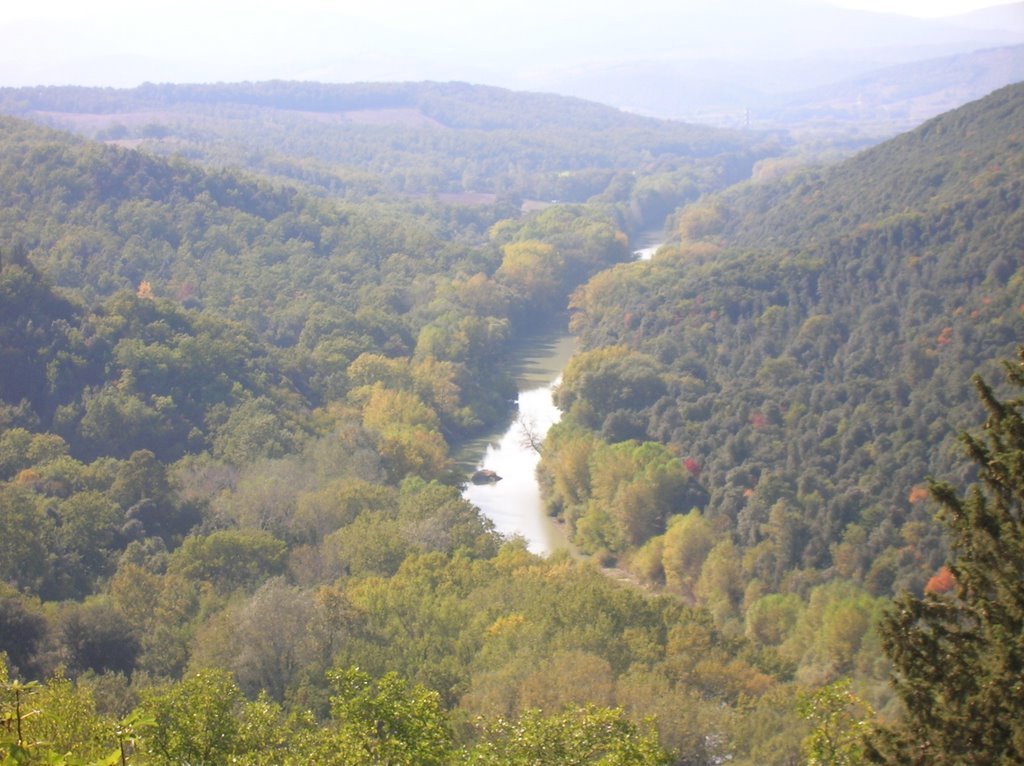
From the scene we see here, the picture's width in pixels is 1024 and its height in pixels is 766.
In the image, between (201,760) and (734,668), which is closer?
(201,760)

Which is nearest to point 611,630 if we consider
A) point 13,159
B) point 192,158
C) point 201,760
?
point 201,760

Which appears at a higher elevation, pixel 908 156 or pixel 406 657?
pixel 908 156

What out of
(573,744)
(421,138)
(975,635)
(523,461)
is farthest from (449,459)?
(421,138)

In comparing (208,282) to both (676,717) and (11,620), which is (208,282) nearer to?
(11,620)

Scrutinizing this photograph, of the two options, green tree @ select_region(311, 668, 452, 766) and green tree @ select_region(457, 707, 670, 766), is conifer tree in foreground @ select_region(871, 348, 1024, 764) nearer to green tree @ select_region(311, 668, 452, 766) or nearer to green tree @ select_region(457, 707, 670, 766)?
green tree @ select_region(457, 707, 670, 766)

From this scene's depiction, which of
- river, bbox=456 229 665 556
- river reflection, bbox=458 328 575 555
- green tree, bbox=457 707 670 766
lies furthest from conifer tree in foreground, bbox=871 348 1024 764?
river, bbox=456 229 665 556

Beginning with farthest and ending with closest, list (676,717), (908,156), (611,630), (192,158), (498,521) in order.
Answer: (192,158)
(908,156)
(498,521)
(611,630)
(676,717)

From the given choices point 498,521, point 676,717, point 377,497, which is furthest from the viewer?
point 498,521

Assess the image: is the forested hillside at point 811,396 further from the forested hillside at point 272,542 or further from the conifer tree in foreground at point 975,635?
the conifer tree in foreground at point 975,635
